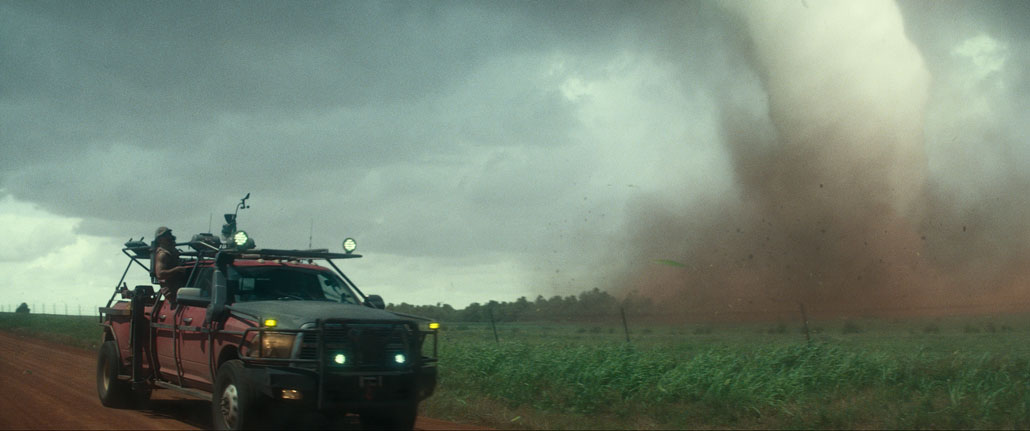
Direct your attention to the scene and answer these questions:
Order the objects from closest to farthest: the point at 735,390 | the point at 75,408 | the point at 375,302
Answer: the point at 375,302 → the point at 75,408 → the point at 735,390

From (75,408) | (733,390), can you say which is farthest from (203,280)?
(733,390)

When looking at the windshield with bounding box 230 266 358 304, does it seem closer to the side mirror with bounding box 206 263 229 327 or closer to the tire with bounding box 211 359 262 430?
the side mirror with bounding box 206 263 229 327

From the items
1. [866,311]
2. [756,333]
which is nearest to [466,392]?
[756,333]

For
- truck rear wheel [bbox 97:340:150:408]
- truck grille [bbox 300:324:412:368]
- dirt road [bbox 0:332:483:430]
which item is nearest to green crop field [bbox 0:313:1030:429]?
dirt road [bbox 0:332:483:430]

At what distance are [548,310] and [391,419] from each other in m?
40.3

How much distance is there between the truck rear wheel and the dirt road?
18 cm

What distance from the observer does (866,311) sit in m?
39.5

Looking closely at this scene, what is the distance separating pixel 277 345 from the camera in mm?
8164

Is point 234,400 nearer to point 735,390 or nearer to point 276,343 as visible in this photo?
point 276,343

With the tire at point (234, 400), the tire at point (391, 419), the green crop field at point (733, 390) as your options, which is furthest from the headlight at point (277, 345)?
the green crop field at point (733, 390)

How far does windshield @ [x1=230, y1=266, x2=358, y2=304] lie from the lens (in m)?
9.62

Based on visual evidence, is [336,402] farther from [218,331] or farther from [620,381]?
[620,381]

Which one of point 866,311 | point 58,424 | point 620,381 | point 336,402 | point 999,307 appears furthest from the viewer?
point 866,311

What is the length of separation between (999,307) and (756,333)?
31.6 feet
